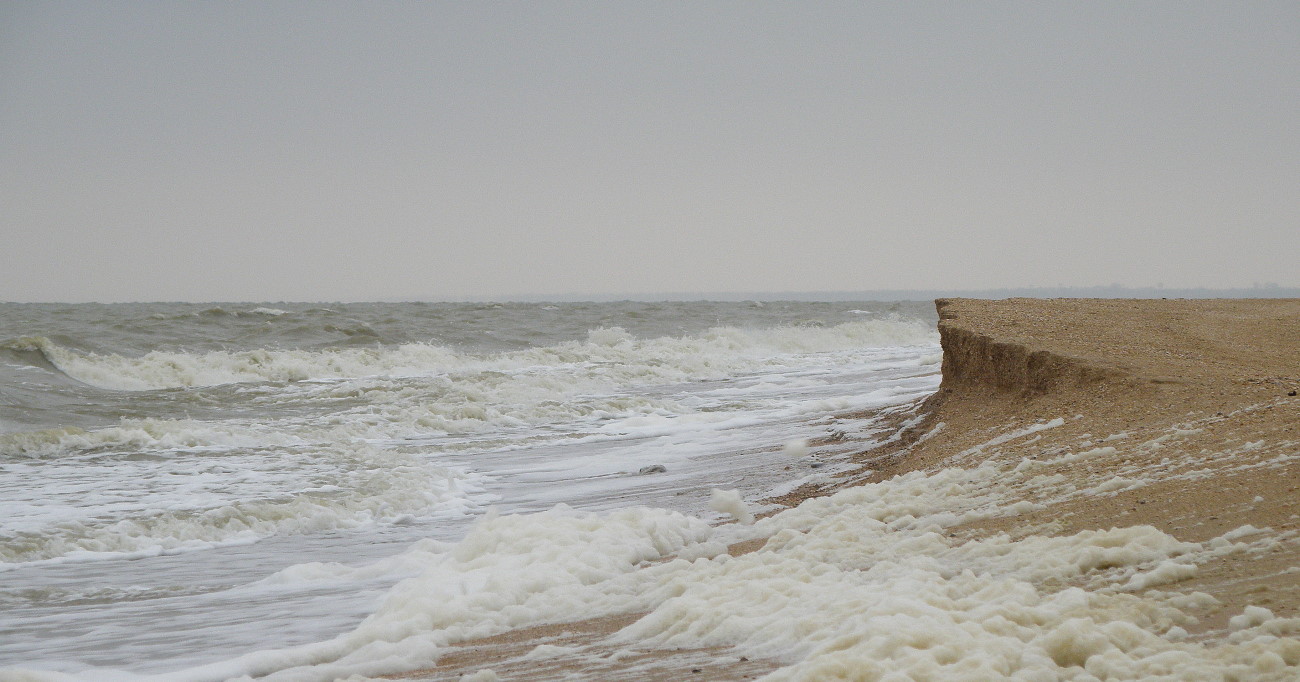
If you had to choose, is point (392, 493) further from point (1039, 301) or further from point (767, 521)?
point (1039, 301)

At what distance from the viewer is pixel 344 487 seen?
28.6ft

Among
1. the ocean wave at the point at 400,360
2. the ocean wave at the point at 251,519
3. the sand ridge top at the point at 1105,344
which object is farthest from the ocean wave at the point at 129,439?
the sand ridge top at the point at 1105,344

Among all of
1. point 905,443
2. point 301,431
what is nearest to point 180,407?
point 301,431

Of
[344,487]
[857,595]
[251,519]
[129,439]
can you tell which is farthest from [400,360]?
[857,595]

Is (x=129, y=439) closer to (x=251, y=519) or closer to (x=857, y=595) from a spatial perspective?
(x=251, y=519)

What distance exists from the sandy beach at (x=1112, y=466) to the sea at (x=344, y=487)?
0.71 metres

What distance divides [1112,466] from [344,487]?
6.29 m

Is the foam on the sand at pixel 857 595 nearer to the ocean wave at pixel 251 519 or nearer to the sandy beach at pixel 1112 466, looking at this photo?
the sandy beach at pixel 1112 466

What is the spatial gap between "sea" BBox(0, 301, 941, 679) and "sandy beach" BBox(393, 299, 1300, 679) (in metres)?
0.71

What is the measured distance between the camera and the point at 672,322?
38156mm

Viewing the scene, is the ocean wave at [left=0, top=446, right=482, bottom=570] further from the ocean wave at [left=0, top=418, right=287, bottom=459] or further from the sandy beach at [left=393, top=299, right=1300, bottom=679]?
the sandy beach at [left=393, top=299, right=1300, bottom=679]

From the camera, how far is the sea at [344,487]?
493cm

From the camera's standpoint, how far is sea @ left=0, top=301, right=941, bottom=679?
4.93 m

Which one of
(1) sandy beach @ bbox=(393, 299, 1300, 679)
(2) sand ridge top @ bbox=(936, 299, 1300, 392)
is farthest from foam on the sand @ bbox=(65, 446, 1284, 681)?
(2) sand ridge top @ bbox=(936, 299, 1300, 392)
